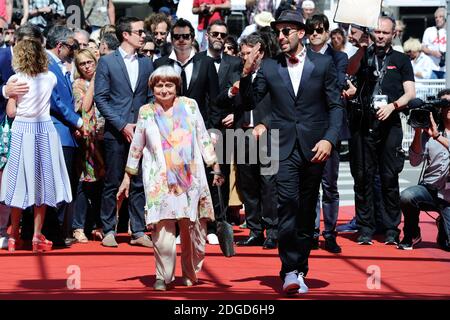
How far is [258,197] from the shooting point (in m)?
13.6

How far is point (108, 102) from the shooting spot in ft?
43.5

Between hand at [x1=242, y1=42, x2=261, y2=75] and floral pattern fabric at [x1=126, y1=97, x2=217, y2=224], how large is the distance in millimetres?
693

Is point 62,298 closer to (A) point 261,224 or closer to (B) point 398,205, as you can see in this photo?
(A) point 261,224

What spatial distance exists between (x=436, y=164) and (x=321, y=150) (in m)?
2.90

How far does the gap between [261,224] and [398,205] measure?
1.47m

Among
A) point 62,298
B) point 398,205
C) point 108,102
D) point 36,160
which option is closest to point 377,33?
point 398,205

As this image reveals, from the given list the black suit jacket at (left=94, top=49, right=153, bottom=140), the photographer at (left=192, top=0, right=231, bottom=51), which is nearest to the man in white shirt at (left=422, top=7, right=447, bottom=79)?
the photographer at (left=192, top=0, right=231, bottom=51)

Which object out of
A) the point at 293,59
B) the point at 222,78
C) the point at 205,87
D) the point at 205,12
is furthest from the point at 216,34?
the point at 205,12

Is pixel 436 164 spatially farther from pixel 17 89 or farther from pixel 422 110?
pixel 17 89

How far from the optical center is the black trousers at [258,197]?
13.2 meters

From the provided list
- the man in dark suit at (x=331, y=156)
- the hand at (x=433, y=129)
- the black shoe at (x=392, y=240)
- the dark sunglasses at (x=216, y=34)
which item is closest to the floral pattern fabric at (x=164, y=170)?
the man in dark suit at (x=331, y=156)

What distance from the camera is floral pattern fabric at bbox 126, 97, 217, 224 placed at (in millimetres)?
10531

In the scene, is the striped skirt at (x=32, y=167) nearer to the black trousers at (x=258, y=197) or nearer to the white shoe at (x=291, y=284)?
the black trousers at (x=258, y=197)
